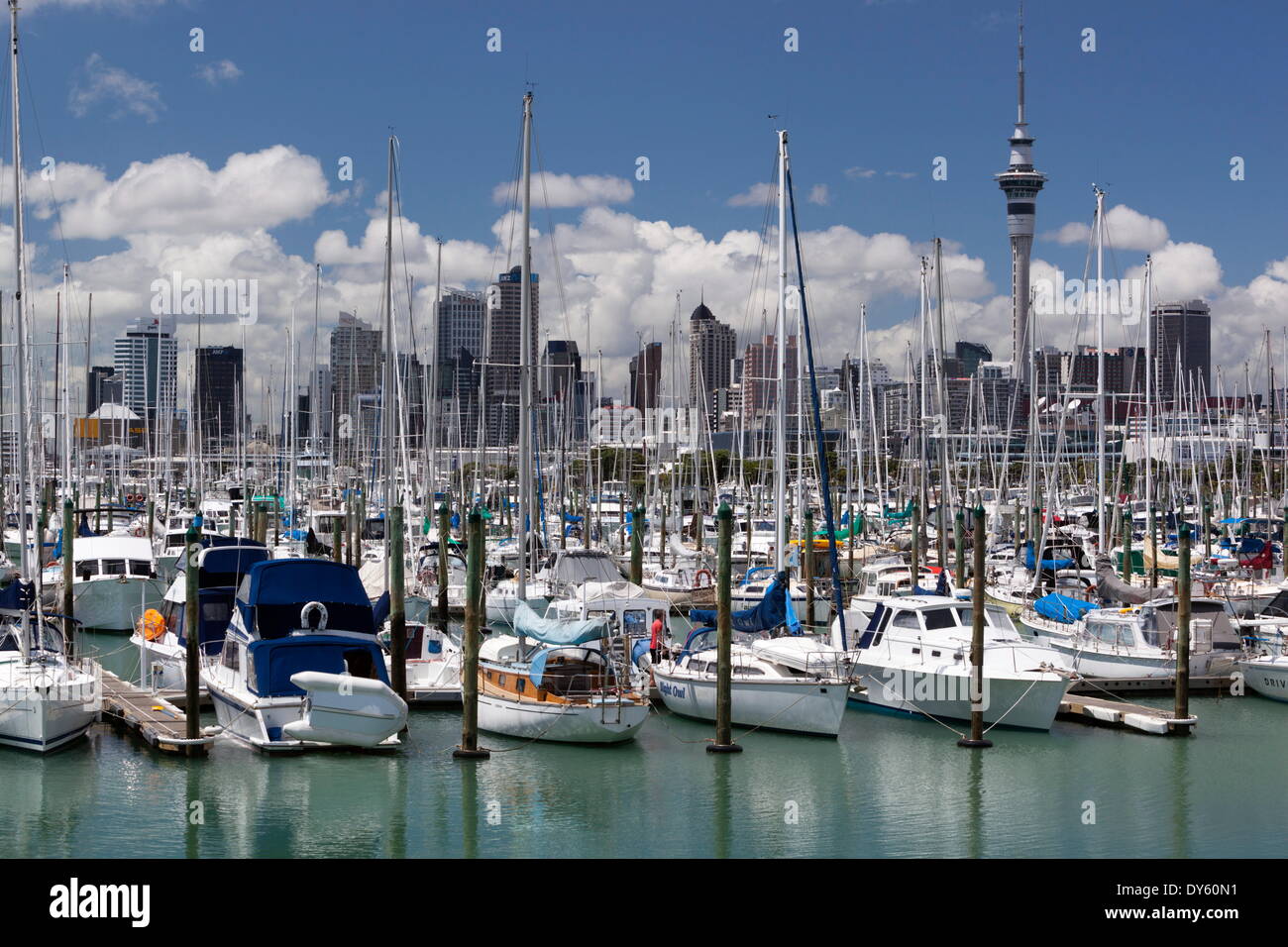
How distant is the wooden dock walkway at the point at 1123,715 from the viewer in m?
32.8

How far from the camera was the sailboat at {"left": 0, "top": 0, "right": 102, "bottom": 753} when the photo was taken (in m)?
29.1

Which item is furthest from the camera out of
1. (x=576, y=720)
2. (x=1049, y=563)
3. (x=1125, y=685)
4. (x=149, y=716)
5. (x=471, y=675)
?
(x=1049, y=563)

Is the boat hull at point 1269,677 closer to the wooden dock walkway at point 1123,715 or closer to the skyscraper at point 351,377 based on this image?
the wooden dock walkway at point 1123,715

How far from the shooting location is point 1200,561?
64.4 meters

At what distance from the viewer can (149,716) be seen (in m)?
31.2

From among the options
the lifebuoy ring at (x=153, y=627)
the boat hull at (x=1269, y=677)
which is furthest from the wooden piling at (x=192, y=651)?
the boat hull at (x=1269, y=677)

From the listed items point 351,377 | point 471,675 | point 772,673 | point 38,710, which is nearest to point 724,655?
point 772,673

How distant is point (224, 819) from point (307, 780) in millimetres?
2635

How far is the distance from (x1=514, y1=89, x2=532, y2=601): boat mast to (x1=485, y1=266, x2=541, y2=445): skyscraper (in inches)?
9.6

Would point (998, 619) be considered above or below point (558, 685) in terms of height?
above

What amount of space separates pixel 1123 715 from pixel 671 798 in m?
12.1

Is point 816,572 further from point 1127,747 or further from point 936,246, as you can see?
point 1127,747

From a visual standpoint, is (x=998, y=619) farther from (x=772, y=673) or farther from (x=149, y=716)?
(x=149, y=716)

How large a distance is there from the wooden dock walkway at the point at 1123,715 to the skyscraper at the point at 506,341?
1532cm
